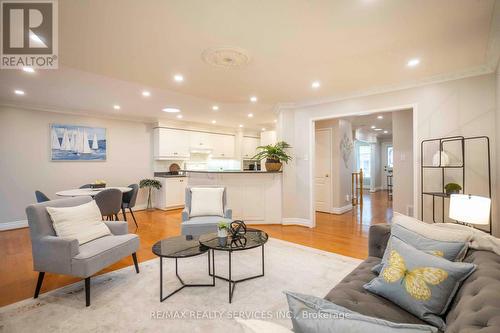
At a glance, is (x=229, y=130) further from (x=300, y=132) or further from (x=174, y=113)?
(x=300, y=132)

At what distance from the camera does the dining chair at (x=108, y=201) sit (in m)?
3.78

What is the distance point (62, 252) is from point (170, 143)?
15.4 feet

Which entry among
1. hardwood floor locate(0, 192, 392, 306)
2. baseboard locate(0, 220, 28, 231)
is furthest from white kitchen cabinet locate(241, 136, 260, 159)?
baseboard locate(0, 220, 28, 231)

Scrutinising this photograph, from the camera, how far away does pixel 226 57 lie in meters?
2.73

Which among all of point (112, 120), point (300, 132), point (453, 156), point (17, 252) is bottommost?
point (17, 252)

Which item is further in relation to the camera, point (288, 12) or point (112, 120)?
point (112, 120)

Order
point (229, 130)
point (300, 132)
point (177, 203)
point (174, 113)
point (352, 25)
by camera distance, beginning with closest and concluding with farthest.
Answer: point (352, 25) < point (300, 132) < point (174, 113) < point (177, 203) < point (229, 130)

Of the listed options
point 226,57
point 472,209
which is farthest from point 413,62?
point 226,57

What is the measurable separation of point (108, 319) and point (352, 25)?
324 cm

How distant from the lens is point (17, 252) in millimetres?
3447

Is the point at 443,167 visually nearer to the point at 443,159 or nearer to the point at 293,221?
the point at 443,159

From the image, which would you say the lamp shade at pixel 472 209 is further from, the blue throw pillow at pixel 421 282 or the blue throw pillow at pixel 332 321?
the blue throw pillow at pixel 332 321

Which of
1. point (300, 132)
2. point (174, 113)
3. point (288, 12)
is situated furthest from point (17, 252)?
point (300, 132)

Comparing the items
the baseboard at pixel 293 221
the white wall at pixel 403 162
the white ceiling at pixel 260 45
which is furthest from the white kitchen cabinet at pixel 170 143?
the white wall at pixel 403 162
